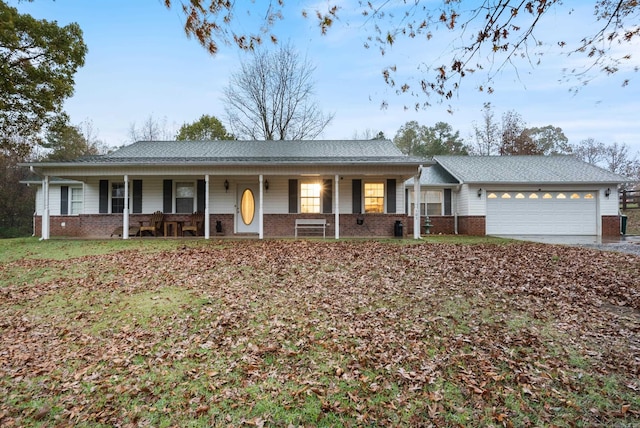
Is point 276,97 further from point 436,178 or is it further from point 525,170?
point 525,170

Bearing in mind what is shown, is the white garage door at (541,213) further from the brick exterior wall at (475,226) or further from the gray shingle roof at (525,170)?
the gray shingle roof at (525,170)

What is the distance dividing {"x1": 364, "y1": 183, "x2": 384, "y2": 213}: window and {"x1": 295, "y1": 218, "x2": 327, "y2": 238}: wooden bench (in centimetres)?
191

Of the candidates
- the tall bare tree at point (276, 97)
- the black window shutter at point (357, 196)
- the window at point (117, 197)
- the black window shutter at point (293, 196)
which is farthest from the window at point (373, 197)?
the tall bare tree at point (276, 97)

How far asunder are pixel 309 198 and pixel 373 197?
263 centimetres

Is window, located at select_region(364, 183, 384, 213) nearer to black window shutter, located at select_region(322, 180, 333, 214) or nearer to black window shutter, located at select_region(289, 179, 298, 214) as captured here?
black window shutter, located at select_region(322, 180, 333, 214)

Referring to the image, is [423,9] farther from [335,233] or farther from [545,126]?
[545,126]

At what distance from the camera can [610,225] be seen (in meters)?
15.4

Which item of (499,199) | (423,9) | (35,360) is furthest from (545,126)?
(35,360)

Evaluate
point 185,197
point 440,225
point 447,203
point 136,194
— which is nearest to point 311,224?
point 185,197

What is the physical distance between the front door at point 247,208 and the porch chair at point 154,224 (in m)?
3.04

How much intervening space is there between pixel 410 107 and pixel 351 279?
10.9 feet

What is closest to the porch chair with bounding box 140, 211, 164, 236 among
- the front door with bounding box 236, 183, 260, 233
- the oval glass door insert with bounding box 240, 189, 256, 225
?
the front door with bounding box 236, 183, 260, 233

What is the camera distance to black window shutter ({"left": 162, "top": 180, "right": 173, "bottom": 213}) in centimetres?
1392

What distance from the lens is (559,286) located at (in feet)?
19.3
